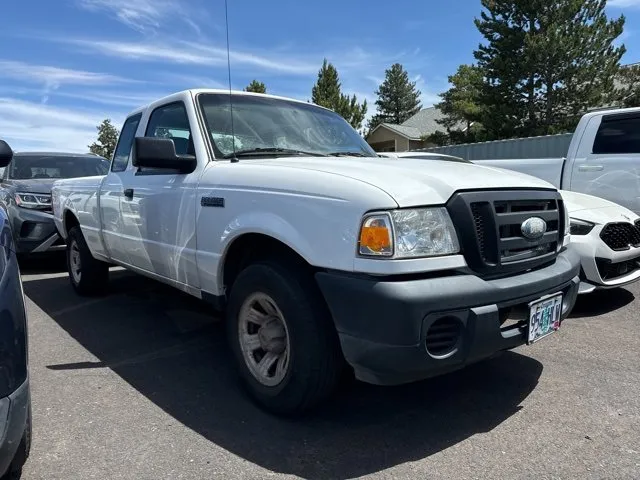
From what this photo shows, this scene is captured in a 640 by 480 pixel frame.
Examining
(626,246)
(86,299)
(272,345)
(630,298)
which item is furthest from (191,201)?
(630,298)

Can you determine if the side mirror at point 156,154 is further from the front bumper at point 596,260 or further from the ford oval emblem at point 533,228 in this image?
the front bumper at point 596,260

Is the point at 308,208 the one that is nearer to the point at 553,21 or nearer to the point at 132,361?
the point at 132,361

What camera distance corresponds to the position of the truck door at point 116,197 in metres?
4.51

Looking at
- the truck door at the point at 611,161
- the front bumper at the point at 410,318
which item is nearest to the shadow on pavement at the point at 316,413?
the front bumper at the point at 410,318

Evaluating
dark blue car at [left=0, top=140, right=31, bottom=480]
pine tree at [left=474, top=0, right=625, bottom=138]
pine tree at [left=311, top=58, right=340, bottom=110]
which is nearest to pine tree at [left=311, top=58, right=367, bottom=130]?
pine tree at [left=311, top=58, right=340, bottom=110]

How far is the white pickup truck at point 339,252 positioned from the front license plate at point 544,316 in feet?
0.04

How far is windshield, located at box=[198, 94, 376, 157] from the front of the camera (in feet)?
11.7

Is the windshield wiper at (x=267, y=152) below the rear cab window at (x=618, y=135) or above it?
below

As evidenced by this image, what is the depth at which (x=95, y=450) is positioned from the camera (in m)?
2.58

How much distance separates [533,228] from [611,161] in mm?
4419

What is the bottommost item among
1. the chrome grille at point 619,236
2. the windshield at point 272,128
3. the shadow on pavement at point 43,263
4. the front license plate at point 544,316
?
the shadow on pavement at point 43,263

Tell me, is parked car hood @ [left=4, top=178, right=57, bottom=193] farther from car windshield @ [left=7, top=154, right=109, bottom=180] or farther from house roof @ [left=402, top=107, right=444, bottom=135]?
house roof @ [left=402, top=107, right=444, bottom=135]

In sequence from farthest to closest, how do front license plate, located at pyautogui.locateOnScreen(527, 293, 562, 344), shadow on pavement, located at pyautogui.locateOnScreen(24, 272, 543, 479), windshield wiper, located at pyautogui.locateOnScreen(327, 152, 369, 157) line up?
windshield wiper, located at pyautogui.locateOnScreen(327, 152, 369, 157)
front license plate, located at pyautogui.locateOnScreen(527, 293, 562, 344)
shadow on pavement, located at pyautogui.locateOnScreen(24, 272, 543, 479)

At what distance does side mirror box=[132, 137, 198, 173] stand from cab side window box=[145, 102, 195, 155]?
26 centimetres
